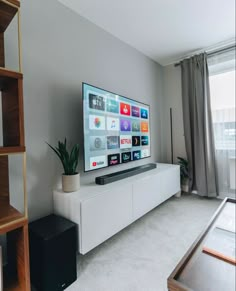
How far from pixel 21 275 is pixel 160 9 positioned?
257cm

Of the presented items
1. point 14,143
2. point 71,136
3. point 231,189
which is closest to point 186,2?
point 71,136

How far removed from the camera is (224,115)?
263cm

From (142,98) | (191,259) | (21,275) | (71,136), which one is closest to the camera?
(191,259)

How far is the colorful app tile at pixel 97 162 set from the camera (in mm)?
1741

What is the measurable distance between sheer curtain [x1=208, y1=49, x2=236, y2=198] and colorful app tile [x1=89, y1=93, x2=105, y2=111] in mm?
1904

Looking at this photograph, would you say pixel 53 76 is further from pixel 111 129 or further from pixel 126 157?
pixel 126 157

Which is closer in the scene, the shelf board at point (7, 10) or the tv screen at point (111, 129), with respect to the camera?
the shelf board at point (7, 10)

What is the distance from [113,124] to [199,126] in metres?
1.54

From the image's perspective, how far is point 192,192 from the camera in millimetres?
2943

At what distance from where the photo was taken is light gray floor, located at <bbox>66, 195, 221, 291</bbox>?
1174 mm

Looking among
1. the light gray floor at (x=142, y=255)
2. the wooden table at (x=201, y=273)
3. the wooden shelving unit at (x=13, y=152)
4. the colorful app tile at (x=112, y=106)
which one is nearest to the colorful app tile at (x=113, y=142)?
the colorful app tile at (x=112, y=106)

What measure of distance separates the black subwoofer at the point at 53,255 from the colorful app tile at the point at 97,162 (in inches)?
24.9

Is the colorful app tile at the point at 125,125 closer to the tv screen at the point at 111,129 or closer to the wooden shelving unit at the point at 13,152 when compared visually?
the tv screen at the point at 111,129

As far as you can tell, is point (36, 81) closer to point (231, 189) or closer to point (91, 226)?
point (91, 226)
